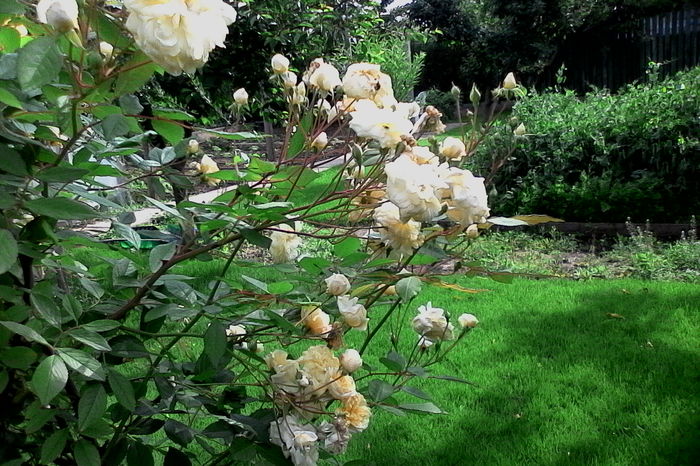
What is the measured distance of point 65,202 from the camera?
0.76 meters

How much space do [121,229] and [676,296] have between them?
3.17m

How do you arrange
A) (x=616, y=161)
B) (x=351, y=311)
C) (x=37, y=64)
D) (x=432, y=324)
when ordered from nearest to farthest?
(x=37, y=64) → (x=351, y=311) → (x=432, y=324) → (x=616, y=161)

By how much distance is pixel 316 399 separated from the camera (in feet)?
3.17

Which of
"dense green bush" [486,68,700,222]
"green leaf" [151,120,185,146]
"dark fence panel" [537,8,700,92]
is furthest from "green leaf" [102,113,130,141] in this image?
"dark fence panel" [537,8,700,92]

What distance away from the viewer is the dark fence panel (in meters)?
12.5

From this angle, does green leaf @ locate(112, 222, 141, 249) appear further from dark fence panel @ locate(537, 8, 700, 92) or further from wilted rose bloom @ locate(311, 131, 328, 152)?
dark fence panel @ locate(537, 8, 700, 92)

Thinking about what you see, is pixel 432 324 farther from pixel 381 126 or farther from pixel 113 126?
pixel 113 126

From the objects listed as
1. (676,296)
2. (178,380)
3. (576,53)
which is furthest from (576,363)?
(576,53)

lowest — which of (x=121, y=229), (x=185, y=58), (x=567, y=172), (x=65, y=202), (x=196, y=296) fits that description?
(x=567, y=172)

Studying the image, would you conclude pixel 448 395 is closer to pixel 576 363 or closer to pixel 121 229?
pixel 576 363

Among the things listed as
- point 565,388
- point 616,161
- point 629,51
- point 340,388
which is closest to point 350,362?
point 340,388

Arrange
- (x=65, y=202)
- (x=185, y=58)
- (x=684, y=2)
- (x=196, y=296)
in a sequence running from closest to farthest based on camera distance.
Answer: (x=185, y=58) < (x=65, y=202) < (x=196, y=296) < (x=684, y=2)

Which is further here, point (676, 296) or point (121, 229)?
point (676, 296)

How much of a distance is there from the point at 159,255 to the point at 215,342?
25 centimetres
